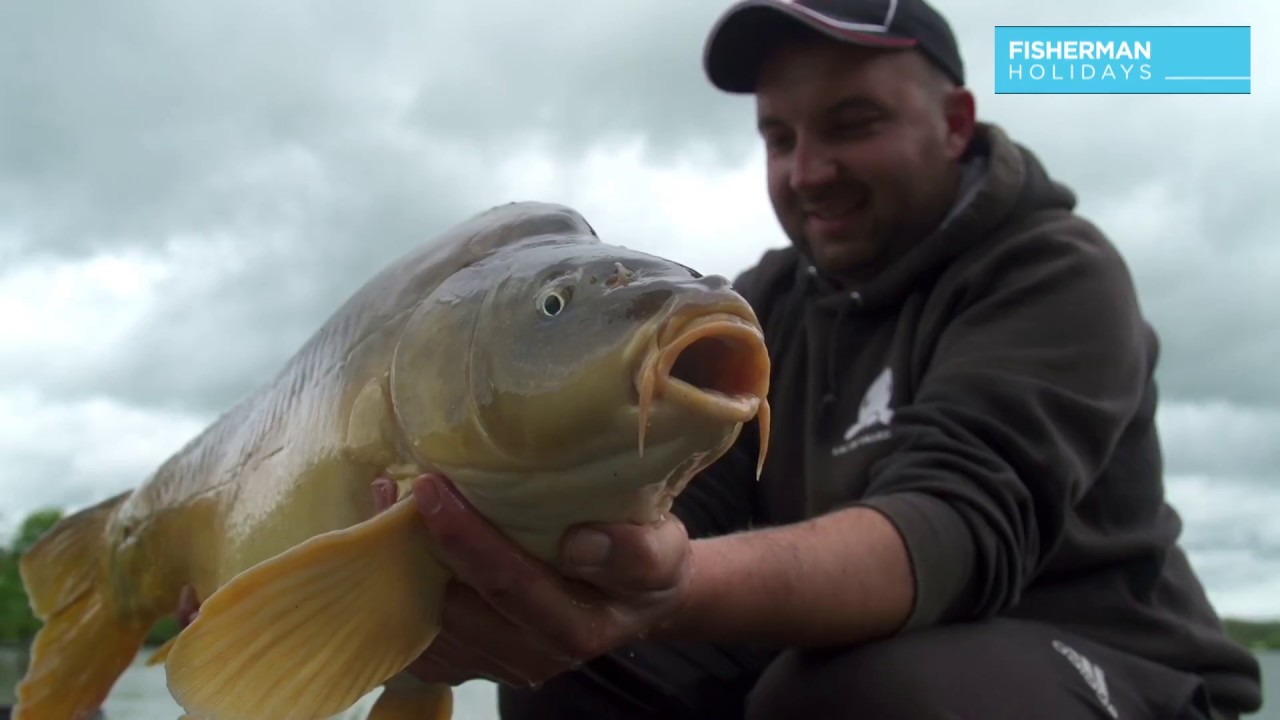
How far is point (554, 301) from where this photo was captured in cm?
112

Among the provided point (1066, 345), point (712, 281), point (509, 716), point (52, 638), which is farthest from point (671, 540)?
point (52, 638)

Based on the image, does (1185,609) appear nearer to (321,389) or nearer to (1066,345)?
(1066,345)

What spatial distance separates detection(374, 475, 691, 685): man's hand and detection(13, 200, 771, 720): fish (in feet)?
0.08

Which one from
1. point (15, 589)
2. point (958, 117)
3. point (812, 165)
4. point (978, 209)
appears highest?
point (958, 117)

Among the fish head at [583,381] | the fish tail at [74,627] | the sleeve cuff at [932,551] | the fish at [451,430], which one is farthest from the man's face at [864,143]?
the fish tail at [74,627]

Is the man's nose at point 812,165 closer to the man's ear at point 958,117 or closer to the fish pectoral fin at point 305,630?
the man's ear at point 958,117

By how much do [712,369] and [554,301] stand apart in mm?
199

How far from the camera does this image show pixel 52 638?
2.50 meters

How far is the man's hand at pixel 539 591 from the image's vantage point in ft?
3.92

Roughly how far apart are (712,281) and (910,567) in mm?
1004

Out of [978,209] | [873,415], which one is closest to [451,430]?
[873,415]

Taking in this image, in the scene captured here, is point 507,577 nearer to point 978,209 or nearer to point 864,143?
point 978,209

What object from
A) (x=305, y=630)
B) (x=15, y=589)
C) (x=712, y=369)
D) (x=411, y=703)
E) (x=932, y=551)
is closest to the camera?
(x=712, y=369)

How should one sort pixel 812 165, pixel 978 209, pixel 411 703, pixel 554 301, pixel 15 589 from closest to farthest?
pixel 554 301 < pixel 411 703 < pixel 978 209 < pixel 812 165 < pixel 15 589
